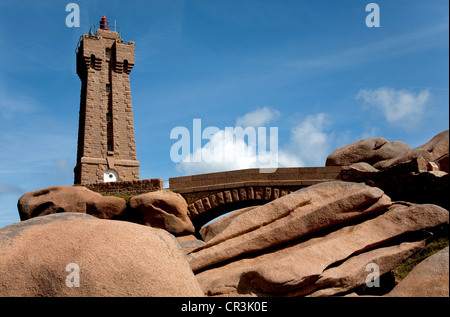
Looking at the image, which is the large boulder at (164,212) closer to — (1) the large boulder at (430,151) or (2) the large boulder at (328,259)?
(1) the large boulder at (430,151)

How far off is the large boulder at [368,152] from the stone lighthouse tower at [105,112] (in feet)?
49.3

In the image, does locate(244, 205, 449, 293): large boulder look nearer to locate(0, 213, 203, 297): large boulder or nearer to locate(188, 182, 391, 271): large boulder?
locate(188, 182, 391, 271): large boulder

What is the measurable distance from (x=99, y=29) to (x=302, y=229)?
2785cm

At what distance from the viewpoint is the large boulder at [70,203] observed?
20578mm

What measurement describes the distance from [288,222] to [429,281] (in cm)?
325

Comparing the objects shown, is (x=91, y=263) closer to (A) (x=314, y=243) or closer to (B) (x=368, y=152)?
(A) (x=314, y=243)

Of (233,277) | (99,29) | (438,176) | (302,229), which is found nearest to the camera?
(233,277)

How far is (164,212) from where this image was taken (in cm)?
2025

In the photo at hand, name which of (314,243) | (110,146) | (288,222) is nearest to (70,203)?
(110,146)

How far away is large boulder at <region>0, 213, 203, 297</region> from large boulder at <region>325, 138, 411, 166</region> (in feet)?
51.1

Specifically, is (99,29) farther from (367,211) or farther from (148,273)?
(148,273)

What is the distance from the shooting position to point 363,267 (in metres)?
8.50

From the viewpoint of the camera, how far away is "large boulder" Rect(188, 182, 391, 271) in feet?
31.7
